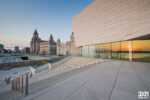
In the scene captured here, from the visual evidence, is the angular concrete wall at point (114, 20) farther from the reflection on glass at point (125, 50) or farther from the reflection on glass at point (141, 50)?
the reflection on glass at point (141, 50)

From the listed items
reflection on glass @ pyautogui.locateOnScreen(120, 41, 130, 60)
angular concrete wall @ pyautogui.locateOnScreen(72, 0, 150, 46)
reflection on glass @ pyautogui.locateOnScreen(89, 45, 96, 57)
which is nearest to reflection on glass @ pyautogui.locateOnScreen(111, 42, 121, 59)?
reflection on glass @ pyautogui.locateOnScreen(120, 41, 130, 60)

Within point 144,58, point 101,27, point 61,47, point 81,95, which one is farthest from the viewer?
point 61,47

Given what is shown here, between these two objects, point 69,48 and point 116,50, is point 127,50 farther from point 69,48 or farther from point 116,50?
point 69,48

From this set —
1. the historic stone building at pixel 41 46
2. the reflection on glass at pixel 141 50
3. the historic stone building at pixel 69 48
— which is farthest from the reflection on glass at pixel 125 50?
the historic stone building at pixel 41 46

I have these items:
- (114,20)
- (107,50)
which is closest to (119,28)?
(114,20)

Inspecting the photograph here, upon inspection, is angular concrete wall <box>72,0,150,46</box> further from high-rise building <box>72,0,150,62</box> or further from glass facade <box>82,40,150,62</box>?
glass facade <box>82,40,150,62</box>

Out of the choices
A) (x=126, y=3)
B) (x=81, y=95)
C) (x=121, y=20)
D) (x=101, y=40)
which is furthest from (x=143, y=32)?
(x=81, y=95)

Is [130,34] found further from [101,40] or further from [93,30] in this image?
[93,30]

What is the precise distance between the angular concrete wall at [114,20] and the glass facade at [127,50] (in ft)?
4.54

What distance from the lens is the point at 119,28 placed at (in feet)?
39.2

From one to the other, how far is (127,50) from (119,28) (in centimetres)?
449

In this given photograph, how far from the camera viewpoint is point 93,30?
1703 centimetres

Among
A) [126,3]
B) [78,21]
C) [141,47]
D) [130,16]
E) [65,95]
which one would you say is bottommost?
[65,95]

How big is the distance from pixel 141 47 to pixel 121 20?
5.88 m
